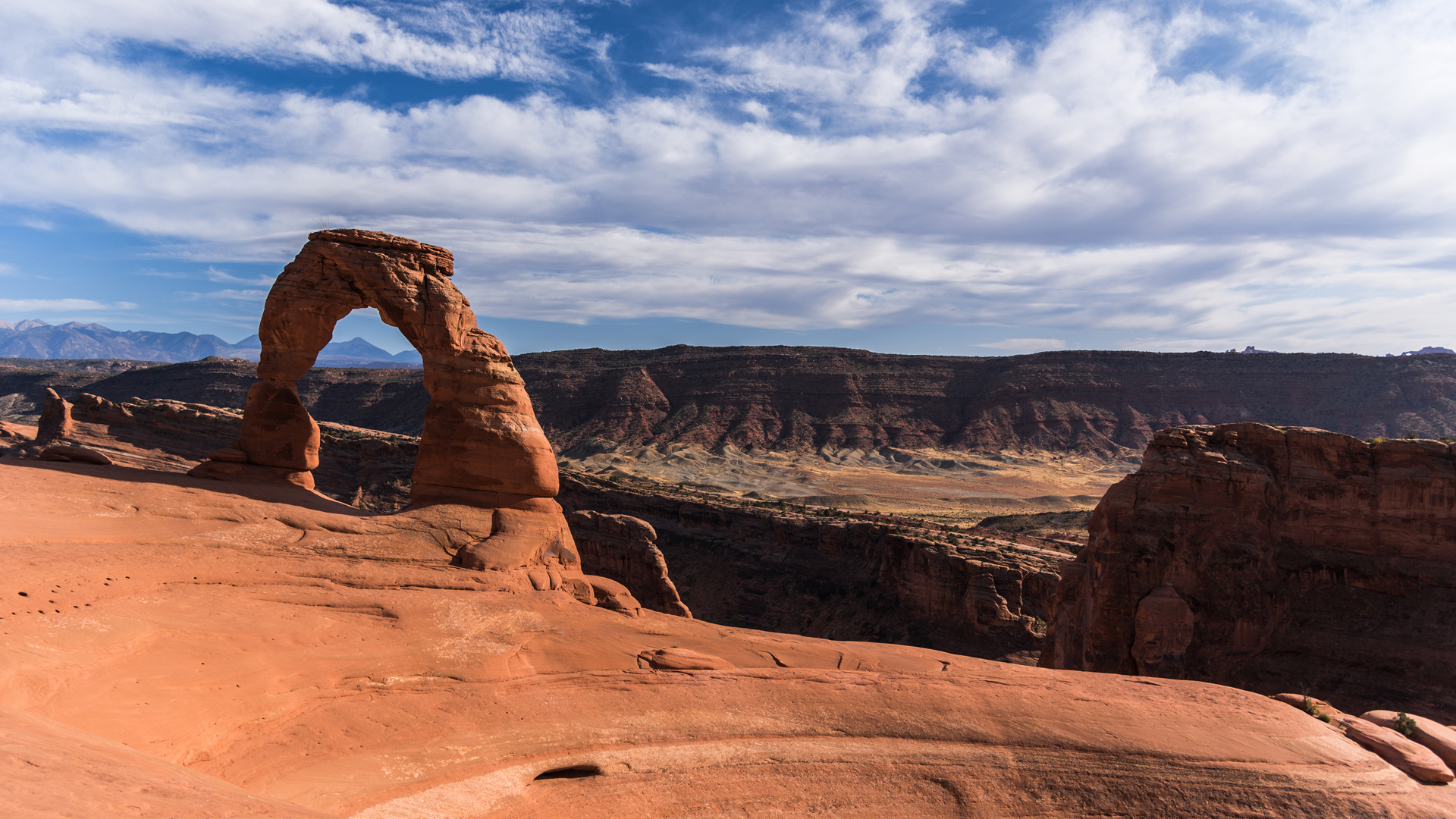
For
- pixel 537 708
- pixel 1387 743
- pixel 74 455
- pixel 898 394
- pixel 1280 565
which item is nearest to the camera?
pixel 537 708

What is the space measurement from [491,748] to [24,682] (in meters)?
5.24

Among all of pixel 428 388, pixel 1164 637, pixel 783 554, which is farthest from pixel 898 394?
pixel 428 388

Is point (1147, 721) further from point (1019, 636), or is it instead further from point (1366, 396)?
point (1366, 396)

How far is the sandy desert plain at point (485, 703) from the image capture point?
8.54 meters

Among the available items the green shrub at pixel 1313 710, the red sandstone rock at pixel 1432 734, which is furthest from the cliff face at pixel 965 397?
the red sandstone rock at pixel 1432 734

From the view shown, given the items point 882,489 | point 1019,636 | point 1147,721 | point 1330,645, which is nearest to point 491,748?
point 1147,721

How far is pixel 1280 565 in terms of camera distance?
1862 cm

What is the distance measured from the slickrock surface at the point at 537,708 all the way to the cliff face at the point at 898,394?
92508mm

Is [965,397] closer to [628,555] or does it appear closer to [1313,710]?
[628,555]

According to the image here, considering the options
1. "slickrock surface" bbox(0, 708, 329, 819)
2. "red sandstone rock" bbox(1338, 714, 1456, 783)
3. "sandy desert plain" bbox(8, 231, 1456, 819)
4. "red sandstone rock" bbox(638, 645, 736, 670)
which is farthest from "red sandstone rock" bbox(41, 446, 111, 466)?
"red sandstone rock" bbox(1338, 714, 1456, 783)

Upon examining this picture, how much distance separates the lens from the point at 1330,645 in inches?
693

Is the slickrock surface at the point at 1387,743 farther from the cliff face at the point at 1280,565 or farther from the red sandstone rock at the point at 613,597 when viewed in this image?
the red sandstone rock at the point at 613,597

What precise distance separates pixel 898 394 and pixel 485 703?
11252cm

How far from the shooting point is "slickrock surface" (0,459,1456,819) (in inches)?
356
